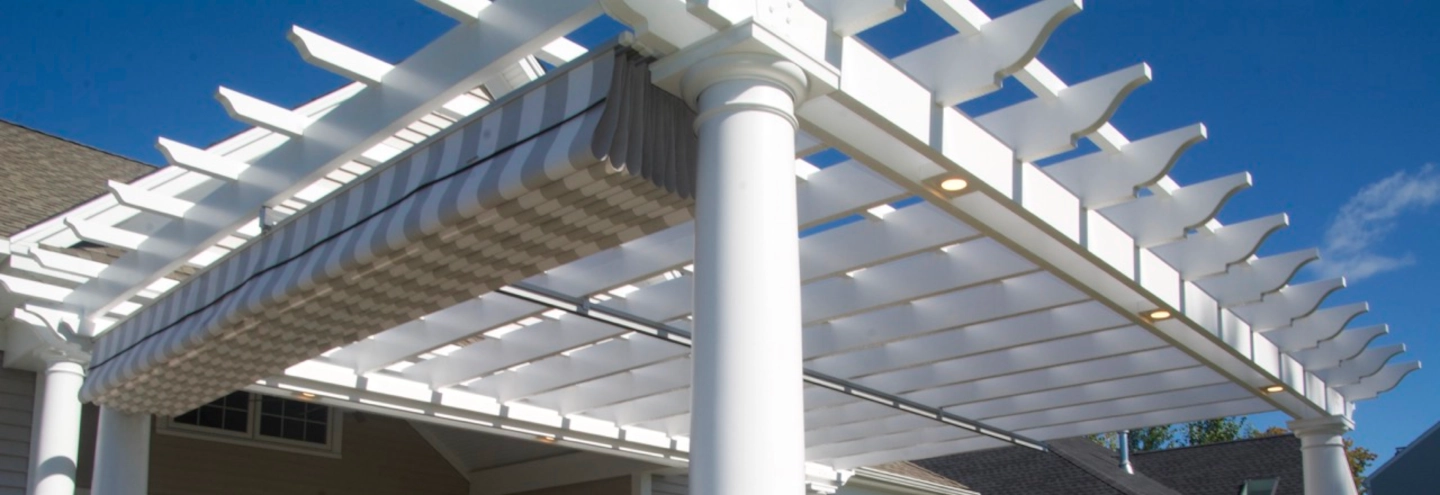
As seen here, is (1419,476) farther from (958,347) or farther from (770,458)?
(958,347)

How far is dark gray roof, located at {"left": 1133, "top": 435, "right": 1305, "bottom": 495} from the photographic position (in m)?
27.0

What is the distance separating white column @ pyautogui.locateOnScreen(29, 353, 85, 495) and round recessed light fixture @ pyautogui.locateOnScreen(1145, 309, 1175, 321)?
704cm

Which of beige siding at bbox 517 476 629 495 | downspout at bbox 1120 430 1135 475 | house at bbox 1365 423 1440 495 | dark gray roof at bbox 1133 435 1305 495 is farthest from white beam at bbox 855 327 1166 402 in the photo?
downspout at bbox 1120 430 1135 475

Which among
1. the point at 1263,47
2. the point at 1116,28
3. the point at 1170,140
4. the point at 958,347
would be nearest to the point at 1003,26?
the point at 1170,140

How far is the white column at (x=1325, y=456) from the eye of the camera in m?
12.0

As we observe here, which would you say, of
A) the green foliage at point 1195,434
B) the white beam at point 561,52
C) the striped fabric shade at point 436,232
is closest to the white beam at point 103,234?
the striped fabric shade at point 436,232

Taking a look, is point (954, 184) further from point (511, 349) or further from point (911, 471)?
point (911, 471)

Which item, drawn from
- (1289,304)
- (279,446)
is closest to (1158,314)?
(1289,304)

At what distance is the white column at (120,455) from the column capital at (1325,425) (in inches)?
387

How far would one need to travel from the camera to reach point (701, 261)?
4.67 meters

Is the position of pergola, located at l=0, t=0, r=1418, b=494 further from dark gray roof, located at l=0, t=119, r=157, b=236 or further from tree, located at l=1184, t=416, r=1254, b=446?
tree, located at l=1184, t=416, r=1254, b=446

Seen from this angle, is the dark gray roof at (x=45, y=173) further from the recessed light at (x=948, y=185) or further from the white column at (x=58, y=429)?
the recessed light at (x=948, y=185)

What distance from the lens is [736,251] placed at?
15.0 feet

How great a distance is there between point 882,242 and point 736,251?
3.35m
